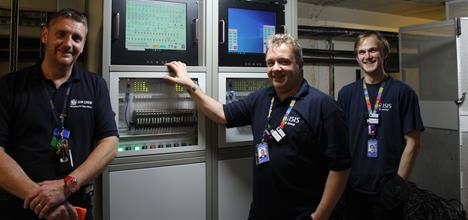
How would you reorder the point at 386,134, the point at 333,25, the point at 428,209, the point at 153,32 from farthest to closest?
the point at 333,25 → the point at 428,209 → the point at 386,134 → the point at 153,32

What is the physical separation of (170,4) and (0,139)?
102cm

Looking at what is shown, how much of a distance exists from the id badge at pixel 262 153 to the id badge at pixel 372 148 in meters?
0.72

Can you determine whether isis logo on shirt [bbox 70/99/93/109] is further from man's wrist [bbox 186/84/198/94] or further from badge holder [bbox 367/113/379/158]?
badge holder [bbox 367/113/379/158]

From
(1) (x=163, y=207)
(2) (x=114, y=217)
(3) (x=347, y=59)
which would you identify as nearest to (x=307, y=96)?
(1) (x=163, y=207)

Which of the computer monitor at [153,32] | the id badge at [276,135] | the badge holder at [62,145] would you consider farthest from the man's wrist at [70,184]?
the id badge at [276,135]

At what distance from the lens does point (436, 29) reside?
11.5 ft

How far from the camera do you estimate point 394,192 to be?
74.8 inches

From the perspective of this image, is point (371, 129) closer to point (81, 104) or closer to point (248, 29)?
point (248, 29)

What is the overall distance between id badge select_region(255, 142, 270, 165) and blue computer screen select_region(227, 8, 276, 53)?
67 cm

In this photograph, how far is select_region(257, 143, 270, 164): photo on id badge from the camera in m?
1.65

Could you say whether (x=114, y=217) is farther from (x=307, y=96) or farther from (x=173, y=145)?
A: (x=307, y=96)

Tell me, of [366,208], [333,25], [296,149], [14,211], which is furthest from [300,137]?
[333,25]

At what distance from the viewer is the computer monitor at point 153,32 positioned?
1.79 meters

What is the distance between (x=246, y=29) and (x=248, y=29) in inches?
0.5
